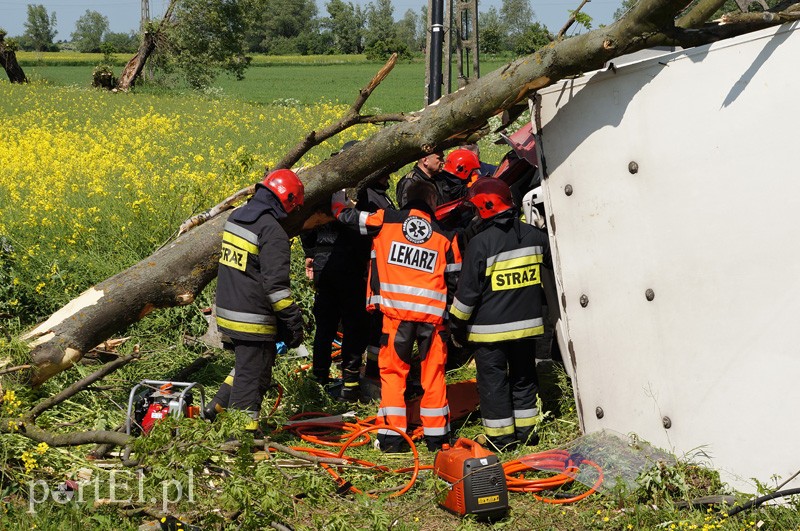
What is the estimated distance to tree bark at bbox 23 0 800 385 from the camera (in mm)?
4672

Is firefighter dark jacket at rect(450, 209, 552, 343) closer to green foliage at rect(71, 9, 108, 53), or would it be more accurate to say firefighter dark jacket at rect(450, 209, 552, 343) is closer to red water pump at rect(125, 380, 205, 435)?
red water pump at rect(125, 380, 205, 435)

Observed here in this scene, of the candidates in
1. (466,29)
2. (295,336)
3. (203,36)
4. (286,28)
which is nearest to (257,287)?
(295,336)

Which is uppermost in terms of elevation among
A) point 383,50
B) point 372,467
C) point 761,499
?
point 383,50

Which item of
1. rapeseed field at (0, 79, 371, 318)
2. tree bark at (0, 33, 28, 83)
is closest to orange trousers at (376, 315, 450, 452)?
rapeseed field at (0, 79, 371, 318)

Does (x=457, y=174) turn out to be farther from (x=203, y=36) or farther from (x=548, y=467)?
(x=203, y=36)

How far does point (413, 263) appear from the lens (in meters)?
5.25

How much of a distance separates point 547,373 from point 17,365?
3.49m

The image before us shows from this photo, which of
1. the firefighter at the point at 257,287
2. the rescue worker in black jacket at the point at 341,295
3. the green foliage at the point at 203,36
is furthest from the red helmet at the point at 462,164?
the green foliage at the point at 203,36

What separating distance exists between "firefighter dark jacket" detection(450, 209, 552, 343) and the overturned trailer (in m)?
0.22

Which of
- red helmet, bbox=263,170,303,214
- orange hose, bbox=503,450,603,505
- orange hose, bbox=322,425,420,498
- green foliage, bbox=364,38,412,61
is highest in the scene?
green foliage, bbox=364,38,412,61

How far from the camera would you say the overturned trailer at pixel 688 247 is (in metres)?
3.88

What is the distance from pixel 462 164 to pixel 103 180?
522cm

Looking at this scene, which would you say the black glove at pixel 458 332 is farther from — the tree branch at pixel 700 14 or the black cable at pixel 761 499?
the tree branch at pixel 700 14

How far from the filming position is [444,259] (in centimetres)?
532
